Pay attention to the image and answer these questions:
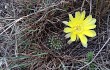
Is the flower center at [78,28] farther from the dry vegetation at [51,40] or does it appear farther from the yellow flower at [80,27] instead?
the dry vegetation at [51,40]

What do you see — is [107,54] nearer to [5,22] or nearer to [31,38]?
[31,38]

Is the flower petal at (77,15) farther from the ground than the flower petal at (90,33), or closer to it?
farther from the ground

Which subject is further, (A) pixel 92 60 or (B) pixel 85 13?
(B) pixel 85 13

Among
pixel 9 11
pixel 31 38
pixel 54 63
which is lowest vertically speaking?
pixel 54 63

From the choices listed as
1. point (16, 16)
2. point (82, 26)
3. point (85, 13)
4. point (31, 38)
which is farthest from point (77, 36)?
point (16, 16)

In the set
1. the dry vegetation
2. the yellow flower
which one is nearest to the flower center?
the yellow flower

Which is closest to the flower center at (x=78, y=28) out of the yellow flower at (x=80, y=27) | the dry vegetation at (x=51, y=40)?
the yellow flower at (x=80, y=27)

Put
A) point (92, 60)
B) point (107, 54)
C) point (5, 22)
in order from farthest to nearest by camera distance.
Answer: point (5, 22) < point (107, 54) < point (92, 60)
